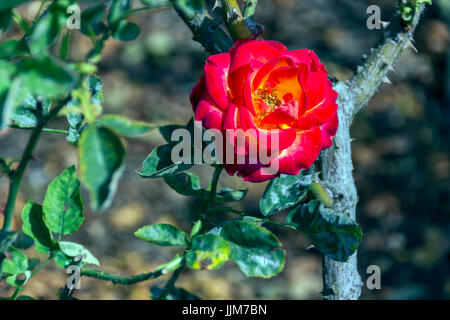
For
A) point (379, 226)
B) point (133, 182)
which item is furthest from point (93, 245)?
point (379, 226)

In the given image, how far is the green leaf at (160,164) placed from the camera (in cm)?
56

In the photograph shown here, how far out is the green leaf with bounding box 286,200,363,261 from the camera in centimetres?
56

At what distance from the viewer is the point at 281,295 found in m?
1.60

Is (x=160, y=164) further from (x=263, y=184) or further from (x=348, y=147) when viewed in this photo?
(x=263, y=184)

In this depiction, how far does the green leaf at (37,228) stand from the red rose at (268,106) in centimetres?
23

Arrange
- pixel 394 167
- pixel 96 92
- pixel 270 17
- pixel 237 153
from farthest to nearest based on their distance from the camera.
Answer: pixel 270 17 → pixel 394 167 → pixel 96 92 → pixel 237 153

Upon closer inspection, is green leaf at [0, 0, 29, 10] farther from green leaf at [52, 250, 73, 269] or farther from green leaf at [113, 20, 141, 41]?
green leaf at [52, 250, 73, 269]

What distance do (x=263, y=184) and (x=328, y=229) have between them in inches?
43.3

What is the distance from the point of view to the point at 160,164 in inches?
22.6

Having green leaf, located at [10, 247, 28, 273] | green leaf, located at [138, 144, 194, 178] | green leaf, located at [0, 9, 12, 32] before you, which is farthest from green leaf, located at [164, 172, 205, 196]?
green leaf, located at [0, 9, 12, 32]

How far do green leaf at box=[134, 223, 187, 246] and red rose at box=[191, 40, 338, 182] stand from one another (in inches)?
4.1

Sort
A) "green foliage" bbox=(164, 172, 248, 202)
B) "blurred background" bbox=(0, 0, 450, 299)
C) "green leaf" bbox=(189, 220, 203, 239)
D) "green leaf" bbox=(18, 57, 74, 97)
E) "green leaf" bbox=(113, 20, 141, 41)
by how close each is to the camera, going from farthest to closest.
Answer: "blurred background" bbox=(0, 0, 450, 299) → "green foliage" bbox=(164, 172, 248, 202) → "green leaf" bbox=(189, 220, 203, 239) → "green leaf" bbox=(113, 20, 141, 41) → "green leaf" bbox=(18, 57, 74, 97)
